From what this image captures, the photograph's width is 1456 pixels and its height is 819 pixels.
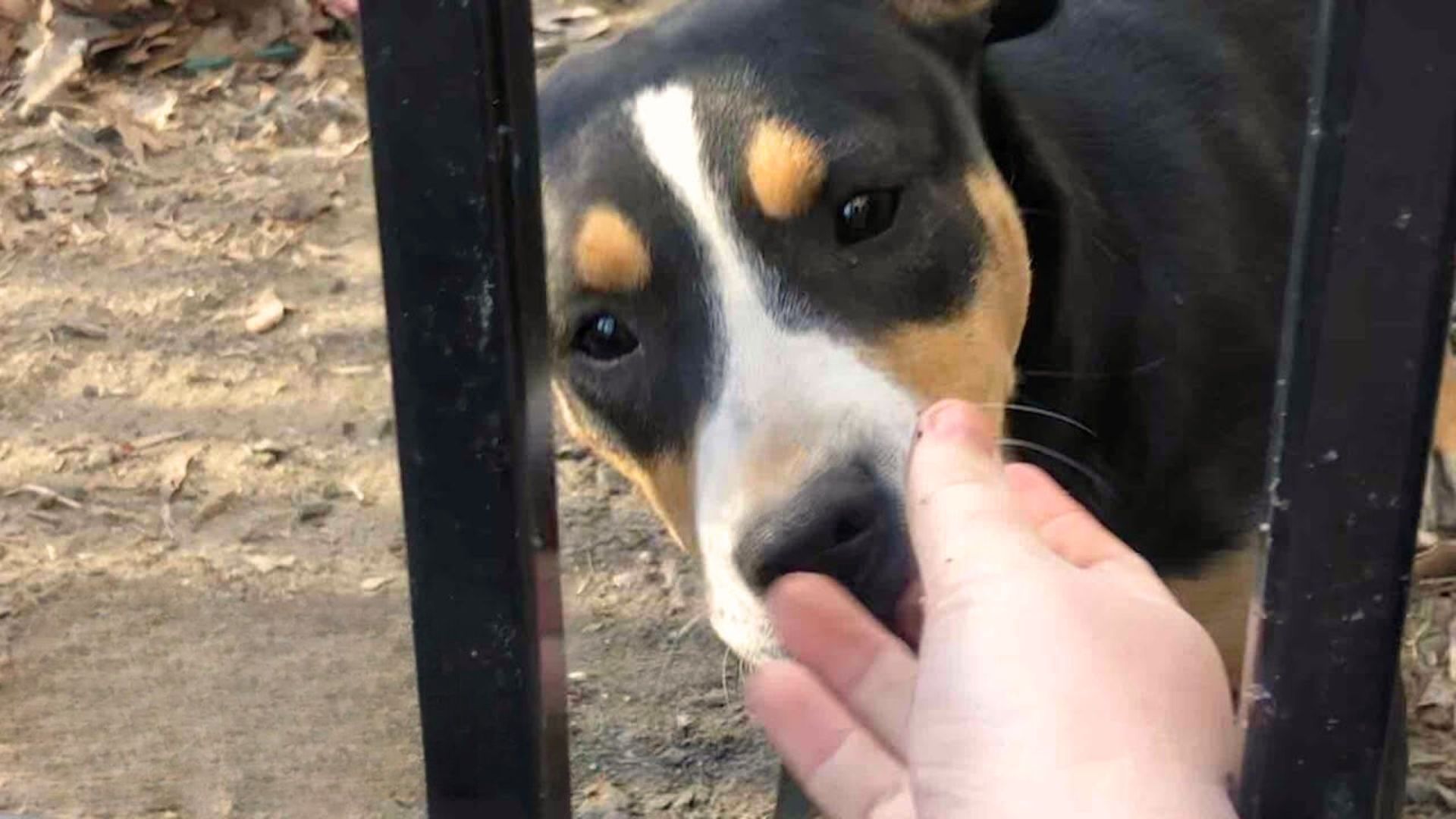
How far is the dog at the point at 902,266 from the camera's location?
171cm

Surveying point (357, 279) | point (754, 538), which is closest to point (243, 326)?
point (357, 279)

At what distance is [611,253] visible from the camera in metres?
1.90

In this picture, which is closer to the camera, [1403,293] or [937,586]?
[1403,293]

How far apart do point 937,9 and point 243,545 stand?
55.8 inches

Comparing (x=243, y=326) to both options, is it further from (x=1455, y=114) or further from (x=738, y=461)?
(x=1455, y=114)

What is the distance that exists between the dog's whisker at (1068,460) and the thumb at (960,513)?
2.60 feet

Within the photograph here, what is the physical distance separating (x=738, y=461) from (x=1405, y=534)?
0.76m

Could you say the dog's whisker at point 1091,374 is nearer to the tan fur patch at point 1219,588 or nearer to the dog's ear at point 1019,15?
the tan fur patch at point 1219,588

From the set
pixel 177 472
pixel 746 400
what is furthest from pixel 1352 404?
pixel 177 472

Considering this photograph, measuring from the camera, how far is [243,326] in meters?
3.52

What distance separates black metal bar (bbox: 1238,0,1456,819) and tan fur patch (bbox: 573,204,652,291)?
3.15ft

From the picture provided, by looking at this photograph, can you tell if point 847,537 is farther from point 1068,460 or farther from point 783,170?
point 1068,460

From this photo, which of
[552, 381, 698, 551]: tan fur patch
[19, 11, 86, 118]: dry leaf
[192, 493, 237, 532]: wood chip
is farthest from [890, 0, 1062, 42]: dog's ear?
[19, 11, 86, 118]: dry leaf

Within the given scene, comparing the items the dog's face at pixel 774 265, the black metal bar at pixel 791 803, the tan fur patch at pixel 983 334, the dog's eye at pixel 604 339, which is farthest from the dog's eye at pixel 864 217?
the black metal bar at pixel 791 803
